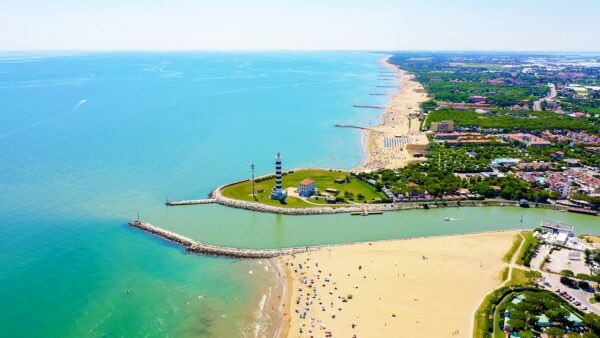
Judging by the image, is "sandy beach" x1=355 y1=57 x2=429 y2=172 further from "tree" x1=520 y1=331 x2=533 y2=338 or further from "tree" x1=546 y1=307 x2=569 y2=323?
"tree" x1=520 y1=331 x2=533 y2=338

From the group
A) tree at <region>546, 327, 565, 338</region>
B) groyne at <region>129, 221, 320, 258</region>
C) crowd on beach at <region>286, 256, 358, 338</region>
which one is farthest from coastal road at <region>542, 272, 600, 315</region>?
groyne at <region>129, 221, 320, 258</region>

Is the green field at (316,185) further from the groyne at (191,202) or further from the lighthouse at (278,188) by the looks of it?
the groyne at (191,202)

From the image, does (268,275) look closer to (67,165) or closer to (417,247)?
A: (417,247)

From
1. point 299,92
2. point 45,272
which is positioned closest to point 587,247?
point 45,272

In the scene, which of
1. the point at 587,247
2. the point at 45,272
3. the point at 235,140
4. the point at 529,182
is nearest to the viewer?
the point at 45,272

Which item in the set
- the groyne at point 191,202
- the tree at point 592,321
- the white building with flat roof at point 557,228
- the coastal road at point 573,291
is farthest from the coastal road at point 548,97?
the tree at point 592,321
